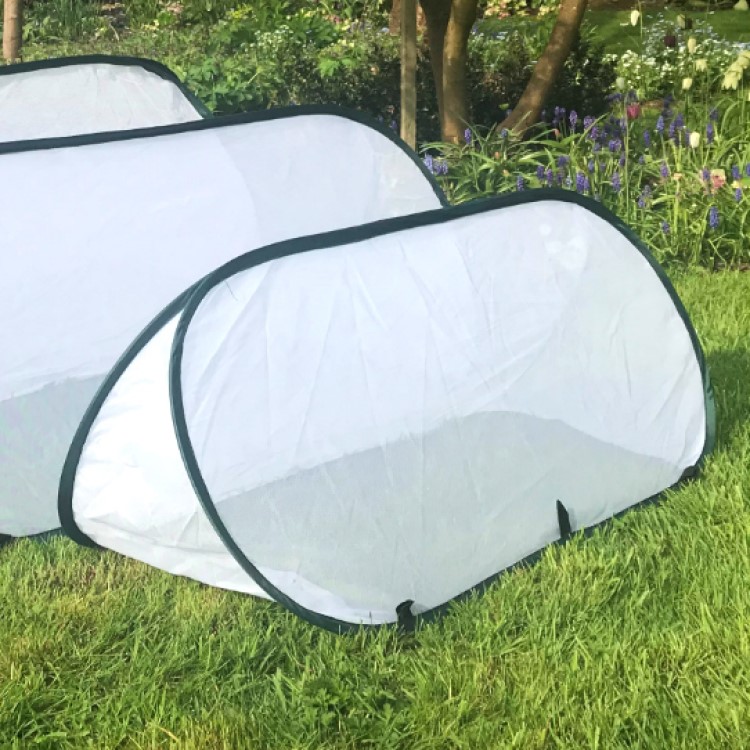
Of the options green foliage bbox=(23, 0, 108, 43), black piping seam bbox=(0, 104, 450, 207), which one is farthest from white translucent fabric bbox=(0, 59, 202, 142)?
green foliage bbox=(23, 0, 108, 43)

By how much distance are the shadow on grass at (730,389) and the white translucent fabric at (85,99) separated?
2085 millimetres

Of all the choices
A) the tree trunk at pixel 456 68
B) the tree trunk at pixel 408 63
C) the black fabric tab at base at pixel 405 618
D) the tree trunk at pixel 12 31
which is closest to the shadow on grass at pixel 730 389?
the black fabric tab at base at pixel 405 618

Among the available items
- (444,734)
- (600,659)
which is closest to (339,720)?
(444,734)

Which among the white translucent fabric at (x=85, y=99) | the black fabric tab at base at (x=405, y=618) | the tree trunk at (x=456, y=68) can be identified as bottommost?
the black fabric tab at base at (x=405, y=618)

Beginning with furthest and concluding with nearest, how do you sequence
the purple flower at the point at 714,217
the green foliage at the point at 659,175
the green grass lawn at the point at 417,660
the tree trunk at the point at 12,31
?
the tree trunk at the point at 12,31
the green foliage at the point at 659,175
the purple flower at the point at 714,217
the green grass lawn at the point at 417,660

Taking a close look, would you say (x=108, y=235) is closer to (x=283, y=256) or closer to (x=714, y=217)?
(x=283, y=256)

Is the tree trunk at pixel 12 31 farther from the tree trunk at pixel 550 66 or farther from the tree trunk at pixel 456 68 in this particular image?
the tree trunk at pixel 550 66

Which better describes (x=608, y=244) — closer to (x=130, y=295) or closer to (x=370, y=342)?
(x=370, y=342)

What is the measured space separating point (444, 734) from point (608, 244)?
4.43 ft

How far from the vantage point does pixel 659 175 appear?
5.09 m

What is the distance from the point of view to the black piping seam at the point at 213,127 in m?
3.04

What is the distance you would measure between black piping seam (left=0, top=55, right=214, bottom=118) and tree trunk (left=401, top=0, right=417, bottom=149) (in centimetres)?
92

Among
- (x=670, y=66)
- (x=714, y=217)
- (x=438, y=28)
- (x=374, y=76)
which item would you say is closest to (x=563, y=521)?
(x=714, y=217)

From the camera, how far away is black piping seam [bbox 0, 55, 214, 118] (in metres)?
3.96
